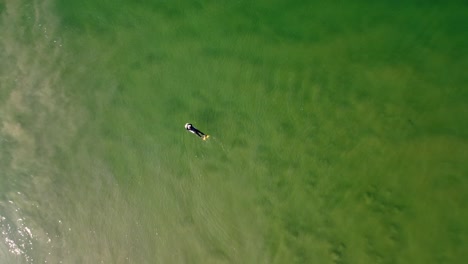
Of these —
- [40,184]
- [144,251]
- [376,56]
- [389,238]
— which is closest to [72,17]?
[40,184]

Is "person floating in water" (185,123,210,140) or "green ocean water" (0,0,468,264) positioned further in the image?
"person floating in water" (185,123,210,140)

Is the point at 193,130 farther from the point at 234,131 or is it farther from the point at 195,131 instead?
the point at 234,131

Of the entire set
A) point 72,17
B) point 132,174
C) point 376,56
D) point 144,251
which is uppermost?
point 376,56

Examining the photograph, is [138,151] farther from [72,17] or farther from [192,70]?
[72,17]

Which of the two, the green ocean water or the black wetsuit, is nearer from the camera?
the green ocean water

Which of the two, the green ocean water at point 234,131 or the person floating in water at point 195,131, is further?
the person floating in water at point 195,131

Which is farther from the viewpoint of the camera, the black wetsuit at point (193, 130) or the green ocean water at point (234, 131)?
the black wetsuit at point (193, 130)

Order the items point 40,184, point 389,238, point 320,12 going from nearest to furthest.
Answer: point 389,238, point 320,12, point 40,184

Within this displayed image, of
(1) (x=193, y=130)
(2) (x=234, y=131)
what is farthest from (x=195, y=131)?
(2) (x=234, y=131)
